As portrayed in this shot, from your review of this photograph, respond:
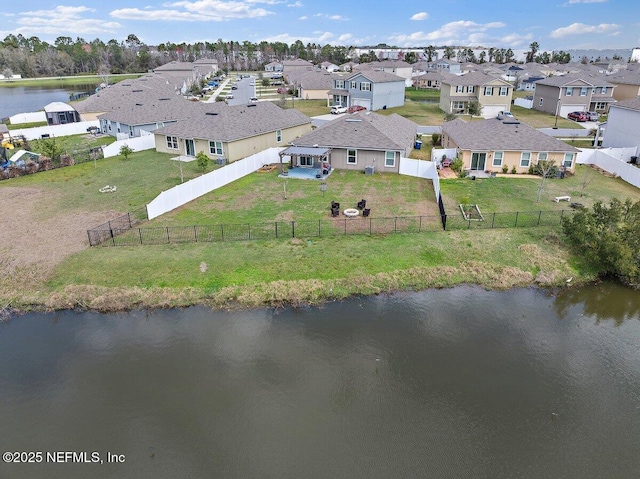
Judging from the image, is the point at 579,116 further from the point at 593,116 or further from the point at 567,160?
the point at 567,160

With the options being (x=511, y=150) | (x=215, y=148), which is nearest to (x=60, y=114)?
(x=215, y=148)

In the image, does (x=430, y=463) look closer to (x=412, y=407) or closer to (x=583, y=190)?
(x=412, y=407)

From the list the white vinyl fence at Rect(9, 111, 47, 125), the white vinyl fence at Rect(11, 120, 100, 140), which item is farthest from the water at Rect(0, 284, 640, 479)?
the white vinyl fence at Rect(9, 111, 47, 125)

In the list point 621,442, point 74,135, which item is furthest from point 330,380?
point 74,135

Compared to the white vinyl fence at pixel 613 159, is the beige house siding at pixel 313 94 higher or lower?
higher

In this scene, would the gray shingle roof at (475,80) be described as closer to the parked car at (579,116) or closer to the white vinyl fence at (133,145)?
the parked car at (579,116)

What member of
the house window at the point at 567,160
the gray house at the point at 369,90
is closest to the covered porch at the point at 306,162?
the house window at the point at 567,160

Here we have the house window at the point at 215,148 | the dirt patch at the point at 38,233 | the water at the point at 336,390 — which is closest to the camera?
the water at the point at 336,390
